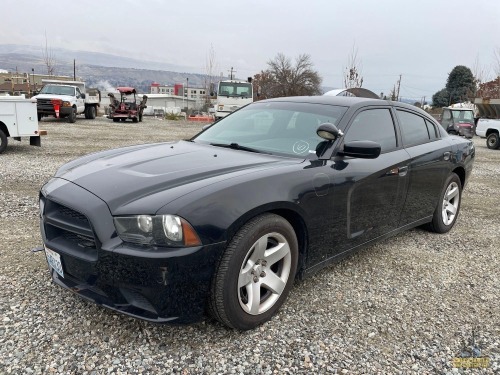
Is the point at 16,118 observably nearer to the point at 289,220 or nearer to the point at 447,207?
the point at 289,220

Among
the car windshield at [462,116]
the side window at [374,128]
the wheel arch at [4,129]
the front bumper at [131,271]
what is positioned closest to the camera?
the front bumper at [131,271]

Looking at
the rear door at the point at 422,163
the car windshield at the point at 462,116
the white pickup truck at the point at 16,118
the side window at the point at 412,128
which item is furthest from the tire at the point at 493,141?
the white pickup truck at the point at 16,118

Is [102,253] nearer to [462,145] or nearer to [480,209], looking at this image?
[462,145]

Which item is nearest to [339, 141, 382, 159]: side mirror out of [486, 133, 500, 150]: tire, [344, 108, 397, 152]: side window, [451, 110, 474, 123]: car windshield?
[344, 108, 397, 152]: side window

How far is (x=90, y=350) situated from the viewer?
7.55ft

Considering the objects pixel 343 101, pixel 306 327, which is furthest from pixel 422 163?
pixel 306 327

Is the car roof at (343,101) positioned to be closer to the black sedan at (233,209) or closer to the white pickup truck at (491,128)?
the black sedan at (233,209)

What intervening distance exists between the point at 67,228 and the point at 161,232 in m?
0.66

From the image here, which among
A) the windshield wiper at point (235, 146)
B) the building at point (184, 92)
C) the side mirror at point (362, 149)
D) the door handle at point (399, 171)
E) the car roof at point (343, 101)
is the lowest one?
the door handle at point (399, 171)

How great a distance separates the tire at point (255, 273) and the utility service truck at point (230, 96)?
58.3 ft

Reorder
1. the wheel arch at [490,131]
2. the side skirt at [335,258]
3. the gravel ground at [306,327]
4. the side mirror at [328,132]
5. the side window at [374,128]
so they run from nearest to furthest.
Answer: the gravel ground at [306,327] → the side skirt at [335,258] → the side mirror at [328,132] → the side window at [374,128] → the wheel arch at [490,131]

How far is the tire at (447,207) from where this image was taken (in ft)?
14.9

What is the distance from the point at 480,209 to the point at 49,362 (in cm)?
612

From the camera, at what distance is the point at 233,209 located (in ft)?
7.57
